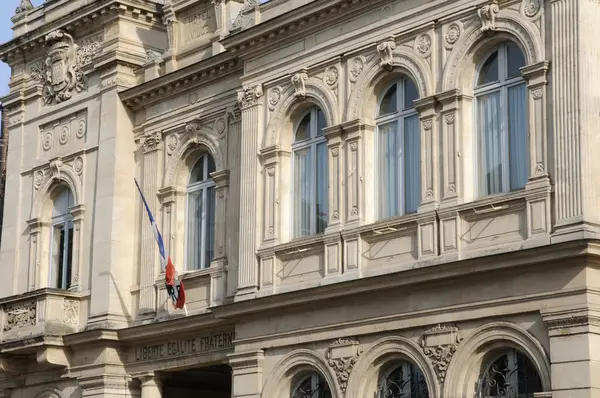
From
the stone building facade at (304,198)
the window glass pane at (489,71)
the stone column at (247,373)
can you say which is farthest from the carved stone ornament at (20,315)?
the window glass pane at (489,71)

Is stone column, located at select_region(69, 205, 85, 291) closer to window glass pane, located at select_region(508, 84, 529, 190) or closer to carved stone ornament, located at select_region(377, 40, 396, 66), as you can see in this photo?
carved stone ornament, located at select_region(377, 40, 396, 66)

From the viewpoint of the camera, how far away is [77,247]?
30.9 m

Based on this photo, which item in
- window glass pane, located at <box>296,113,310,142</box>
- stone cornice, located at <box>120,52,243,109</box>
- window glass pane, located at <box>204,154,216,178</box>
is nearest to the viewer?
window glass pane, located at <box>296,113,310,142</box>

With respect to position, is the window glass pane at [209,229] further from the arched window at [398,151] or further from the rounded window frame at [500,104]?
the rounded window frame at [500,104]

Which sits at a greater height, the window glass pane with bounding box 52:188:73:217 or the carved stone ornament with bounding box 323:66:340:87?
the carved stone ornament with bounding box 323:66:340:87

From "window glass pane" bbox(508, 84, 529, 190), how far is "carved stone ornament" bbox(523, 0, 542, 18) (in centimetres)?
115

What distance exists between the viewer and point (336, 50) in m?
25.4

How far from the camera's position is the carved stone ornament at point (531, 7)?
2188cm

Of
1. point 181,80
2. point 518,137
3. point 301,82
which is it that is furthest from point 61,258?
point 518,137

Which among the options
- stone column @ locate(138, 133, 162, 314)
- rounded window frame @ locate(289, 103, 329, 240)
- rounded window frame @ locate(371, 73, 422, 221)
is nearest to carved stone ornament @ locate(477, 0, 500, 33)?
rounded window frame @ locate(371, 73, 422, 221)

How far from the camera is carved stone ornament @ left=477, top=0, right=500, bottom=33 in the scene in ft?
73.6

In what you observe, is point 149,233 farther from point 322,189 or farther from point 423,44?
point 423,44

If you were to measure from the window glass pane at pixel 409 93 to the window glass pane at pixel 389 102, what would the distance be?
0.82 ft

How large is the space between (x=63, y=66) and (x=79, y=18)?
1.27 m
